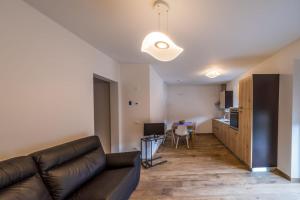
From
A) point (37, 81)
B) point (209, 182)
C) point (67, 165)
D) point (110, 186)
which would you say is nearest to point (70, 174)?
point (67, 165)

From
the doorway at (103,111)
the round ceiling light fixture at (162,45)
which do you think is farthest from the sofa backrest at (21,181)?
the doorway at (103,111)

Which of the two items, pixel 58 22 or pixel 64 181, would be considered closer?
pixel 64 181

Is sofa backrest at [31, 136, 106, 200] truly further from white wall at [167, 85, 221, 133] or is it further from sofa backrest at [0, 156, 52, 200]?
white wall at [167, 85, 221, 133]

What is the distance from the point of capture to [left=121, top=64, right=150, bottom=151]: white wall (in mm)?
3902

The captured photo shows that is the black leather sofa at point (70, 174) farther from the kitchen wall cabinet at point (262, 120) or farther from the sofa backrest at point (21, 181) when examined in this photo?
the kitchen wall cabinet at point (262, 120)

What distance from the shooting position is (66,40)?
7.12 feet

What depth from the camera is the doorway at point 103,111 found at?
398cm

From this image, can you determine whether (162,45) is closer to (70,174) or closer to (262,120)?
(70,174)

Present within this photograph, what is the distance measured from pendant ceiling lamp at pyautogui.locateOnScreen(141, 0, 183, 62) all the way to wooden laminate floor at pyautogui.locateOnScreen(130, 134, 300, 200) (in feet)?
6.89

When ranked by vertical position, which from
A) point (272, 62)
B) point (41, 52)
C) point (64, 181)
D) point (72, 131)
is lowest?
point (64, 181)

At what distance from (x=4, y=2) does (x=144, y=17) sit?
52.7 inches

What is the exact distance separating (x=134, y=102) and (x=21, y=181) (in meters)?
2.77

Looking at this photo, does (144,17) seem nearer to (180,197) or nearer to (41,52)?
(41,52)

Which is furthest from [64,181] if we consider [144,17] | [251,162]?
[251,162]
